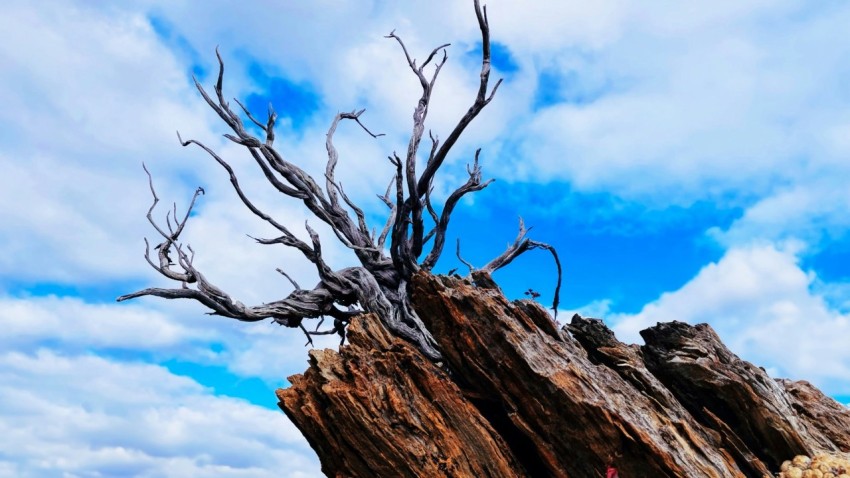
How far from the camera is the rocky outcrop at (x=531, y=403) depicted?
31.8 ft

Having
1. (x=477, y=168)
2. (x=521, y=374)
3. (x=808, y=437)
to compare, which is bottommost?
(x=808, y=437)

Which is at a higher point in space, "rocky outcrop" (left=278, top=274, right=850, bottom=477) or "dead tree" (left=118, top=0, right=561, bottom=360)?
"dead tree" (left=118, top=0, right=561, bottom=360)

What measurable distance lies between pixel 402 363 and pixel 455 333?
0.94 m

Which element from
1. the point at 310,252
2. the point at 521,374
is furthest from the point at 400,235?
the point at 521,374

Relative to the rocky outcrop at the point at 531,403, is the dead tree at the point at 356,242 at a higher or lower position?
higher

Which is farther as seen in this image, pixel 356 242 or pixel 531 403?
pixel 356 242

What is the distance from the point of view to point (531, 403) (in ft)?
33.2

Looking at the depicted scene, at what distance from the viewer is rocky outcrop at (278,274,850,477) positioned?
31.8ft

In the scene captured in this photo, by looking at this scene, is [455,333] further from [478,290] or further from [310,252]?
[310,252]

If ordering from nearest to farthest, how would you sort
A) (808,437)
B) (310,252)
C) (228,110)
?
(808,437)
(310,252)
(228,110)

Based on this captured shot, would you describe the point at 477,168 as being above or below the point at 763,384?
above

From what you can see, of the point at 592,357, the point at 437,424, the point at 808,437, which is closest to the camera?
the point at 437,424

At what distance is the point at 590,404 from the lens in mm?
9508

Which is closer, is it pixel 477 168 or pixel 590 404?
pixel 590 404
